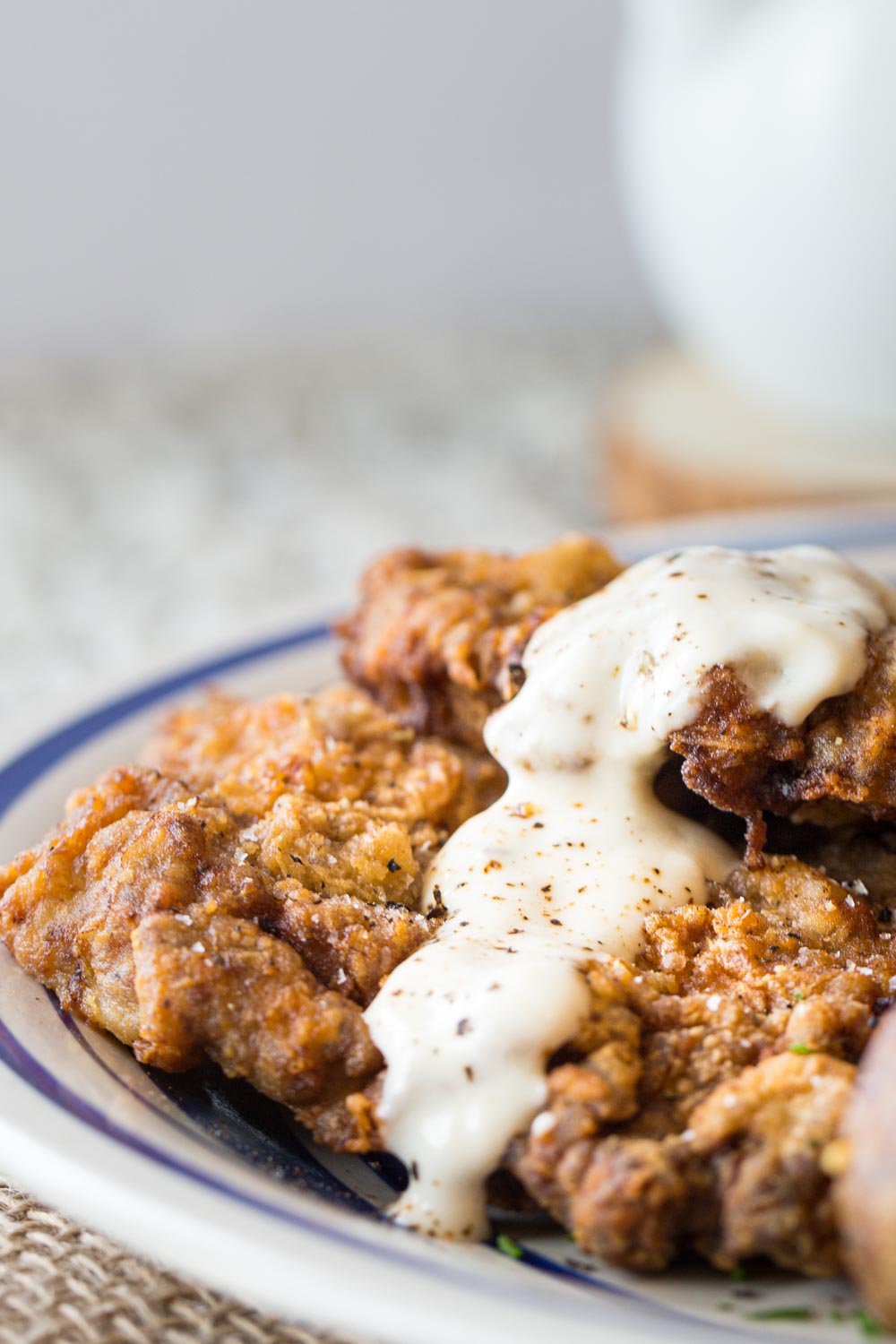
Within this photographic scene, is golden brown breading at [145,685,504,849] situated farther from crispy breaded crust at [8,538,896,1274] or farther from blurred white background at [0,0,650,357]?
blurred white background at [0,0,650,357]

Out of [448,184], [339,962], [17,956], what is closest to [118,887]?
[17,956]

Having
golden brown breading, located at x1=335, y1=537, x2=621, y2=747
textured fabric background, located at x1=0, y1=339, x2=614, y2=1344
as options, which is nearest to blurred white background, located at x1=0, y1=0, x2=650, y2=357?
textured fabric background, located at x1=0, y1=339, x2=614, y2=1344

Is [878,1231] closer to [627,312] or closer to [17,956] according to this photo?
[17,956]

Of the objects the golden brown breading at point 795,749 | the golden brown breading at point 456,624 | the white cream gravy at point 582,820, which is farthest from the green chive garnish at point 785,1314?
the golden brown breading at point 456,624

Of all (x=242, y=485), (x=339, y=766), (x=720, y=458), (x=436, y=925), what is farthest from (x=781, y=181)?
(x=436, y=925)

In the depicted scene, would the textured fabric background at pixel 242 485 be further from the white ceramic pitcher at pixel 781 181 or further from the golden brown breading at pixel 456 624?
the white ceramic pitcher at pixel 781 181
